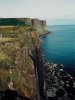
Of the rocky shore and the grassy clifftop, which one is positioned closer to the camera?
the grassy clifftop

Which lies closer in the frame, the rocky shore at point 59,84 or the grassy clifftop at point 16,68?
the grassy clifftop at point 16,68

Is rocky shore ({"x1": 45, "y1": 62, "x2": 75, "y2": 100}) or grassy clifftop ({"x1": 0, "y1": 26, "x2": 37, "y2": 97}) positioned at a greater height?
grassy clifftop ({"x1": 0, "y1": 26, "x2": 37, "y2": 97})

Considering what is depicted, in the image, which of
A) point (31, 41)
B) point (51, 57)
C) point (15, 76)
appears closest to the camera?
point (15, 76)

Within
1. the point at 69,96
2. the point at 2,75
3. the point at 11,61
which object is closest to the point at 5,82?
the point at 2,75

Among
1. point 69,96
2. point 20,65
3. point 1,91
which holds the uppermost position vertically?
point 20,65

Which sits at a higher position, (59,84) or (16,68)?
(16,68)

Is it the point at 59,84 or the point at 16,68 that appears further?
the point at 59,84

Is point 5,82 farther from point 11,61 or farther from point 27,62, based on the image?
point 27,62

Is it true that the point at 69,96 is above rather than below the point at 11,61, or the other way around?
below

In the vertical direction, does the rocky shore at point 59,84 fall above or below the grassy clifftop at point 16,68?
below

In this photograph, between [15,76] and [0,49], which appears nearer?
[15,76]

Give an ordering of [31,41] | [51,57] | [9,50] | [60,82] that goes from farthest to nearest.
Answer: [51,57], [60,82], [31,41], [9,50]
